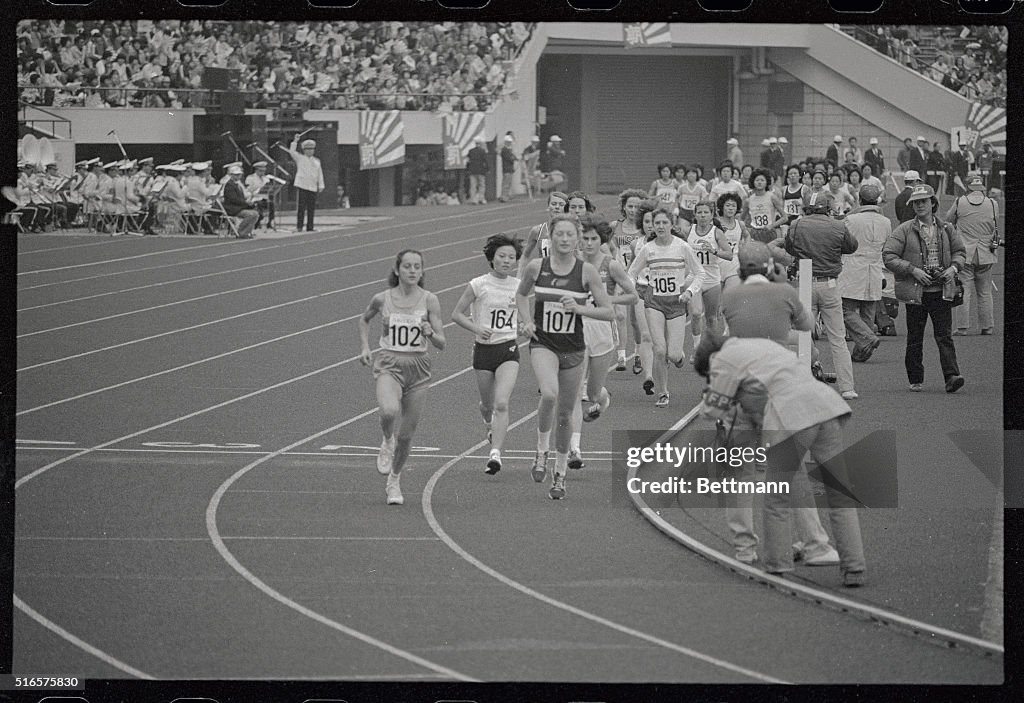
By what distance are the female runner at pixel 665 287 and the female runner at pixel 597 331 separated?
0.77 meters

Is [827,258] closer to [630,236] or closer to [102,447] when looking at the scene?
[630,236]

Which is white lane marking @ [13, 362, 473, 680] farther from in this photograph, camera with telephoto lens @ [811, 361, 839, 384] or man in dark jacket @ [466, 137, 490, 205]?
man in dark jacket @ [466, 137, 490, 205]

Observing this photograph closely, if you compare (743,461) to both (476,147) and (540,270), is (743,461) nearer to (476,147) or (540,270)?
(540,270)

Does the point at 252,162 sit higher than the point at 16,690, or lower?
higher

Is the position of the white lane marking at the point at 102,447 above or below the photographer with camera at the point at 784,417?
below

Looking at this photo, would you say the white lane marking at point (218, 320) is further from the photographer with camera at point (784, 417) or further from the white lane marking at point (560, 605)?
the photographer with camera at point (784, 417)

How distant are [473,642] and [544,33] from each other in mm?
6590

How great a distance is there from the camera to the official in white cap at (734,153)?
64.8ft

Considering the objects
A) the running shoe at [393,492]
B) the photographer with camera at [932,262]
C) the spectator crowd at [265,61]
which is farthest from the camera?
the photographer with camera at [932,262]

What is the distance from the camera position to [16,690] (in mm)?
7195

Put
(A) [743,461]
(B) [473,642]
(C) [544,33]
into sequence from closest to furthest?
(B) [473,642], (A) [743,461], (C) [544,33]

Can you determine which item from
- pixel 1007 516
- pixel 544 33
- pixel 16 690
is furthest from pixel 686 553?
pixel 544 33

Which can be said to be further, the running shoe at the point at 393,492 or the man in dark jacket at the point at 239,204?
the man in dark jacket at the point at 239,204

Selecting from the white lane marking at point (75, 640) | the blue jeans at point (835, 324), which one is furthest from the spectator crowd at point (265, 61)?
the blue jeans at point (835, 324)
